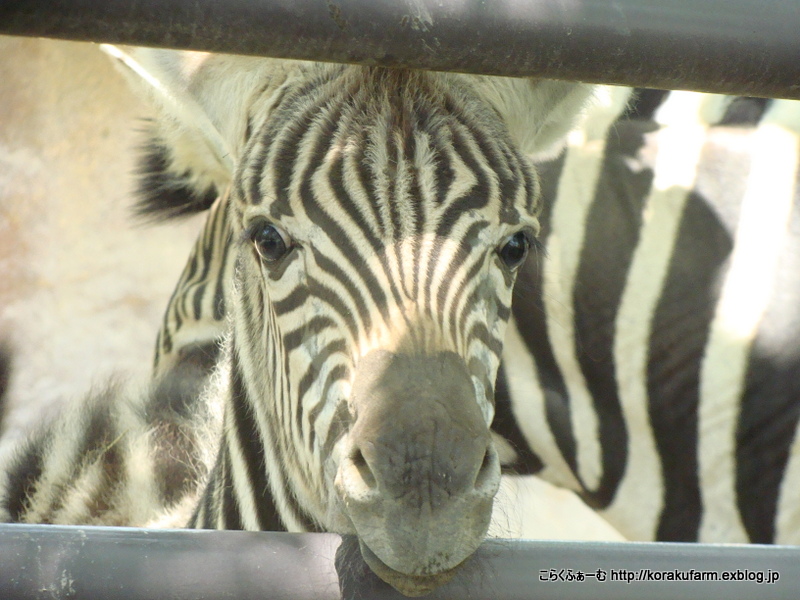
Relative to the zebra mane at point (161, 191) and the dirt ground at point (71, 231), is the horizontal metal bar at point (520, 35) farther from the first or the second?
the dirt ground at point (71, 231)

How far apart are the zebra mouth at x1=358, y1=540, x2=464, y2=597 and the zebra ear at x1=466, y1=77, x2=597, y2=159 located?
1280mm

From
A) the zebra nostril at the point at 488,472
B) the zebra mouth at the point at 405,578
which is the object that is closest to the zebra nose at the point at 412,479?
the zebra nostril at the point at 488,472

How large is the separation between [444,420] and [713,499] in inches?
129

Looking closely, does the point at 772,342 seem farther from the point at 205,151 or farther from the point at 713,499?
the point at 205,151

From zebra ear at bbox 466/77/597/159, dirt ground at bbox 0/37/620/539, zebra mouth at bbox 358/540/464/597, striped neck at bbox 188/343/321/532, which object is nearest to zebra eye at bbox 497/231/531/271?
zebra ear at bbox 466/77/597/159

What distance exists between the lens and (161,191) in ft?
15.4

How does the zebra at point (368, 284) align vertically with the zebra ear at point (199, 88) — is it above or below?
below

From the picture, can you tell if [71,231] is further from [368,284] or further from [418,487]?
[418,487]

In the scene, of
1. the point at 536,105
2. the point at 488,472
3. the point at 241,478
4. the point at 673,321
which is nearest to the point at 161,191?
the point at 241,478

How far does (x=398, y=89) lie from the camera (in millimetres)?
2100

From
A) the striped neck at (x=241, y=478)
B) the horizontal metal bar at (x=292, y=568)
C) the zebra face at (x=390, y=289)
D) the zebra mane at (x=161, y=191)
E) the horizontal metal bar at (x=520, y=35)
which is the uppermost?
the zebra mane at (x=161, y=191)

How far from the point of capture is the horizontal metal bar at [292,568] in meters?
1.10

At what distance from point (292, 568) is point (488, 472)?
55 cm

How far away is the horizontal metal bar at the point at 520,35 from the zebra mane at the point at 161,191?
11.7 feet
